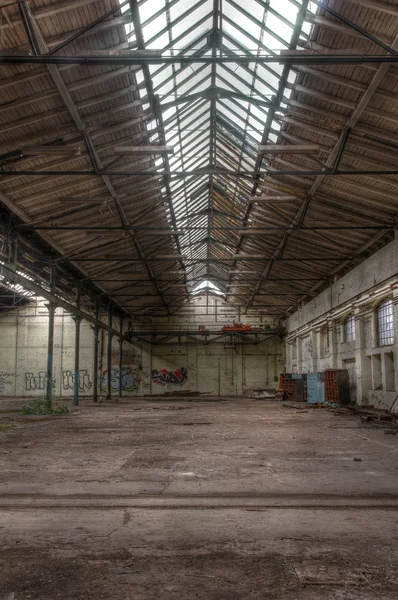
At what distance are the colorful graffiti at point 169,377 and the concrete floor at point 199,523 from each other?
2824cm

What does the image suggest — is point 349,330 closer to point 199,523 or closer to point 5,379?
point 199,523

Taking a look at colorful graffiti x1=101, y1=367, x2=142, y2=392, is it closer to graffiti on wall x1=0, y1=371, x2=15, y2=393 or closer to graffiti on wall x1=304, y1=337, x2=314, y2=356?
graffiti on wall x1=0, y1=371, x2=15, y2=393

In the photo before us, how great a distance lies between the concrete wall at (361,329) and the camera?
59.9 ft

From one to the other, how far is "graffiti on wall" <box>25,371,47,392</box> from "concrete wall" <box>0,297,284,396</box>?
72 mm

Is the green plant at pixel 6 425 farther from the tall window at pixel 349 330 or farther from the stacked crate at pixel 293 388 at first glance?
the stacked crate at pixel 293 388

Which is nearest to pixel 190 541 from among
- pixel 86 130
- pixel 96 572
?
pixel 96 572

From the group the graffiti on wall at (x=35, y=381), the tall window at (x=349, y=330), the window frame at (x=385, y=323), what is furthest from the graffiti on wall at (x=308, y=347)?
the graffiti on wall at (x=35, y=381)

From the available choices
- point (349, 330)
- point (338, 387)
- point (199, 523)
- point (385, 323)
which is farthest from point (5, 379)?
point (199, 523)

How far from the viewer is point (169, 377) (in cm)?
3834

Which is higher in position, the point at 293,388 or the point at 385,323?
the point at 385,323

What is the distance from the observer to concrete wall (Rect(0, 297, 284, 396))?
37000mm

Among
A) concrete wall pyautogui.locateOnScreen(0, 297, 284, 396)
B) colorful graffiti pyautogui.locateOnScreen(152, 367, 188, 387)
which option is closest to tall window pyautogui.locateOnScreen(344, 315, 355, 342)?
concrete wall pyautogui.locateOnScreen(0, 297, 284, 396)

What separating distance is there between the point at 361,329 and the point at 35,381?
25142 millimetres

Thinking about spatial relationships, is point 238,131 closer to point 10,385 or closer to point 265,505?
point 265,505
